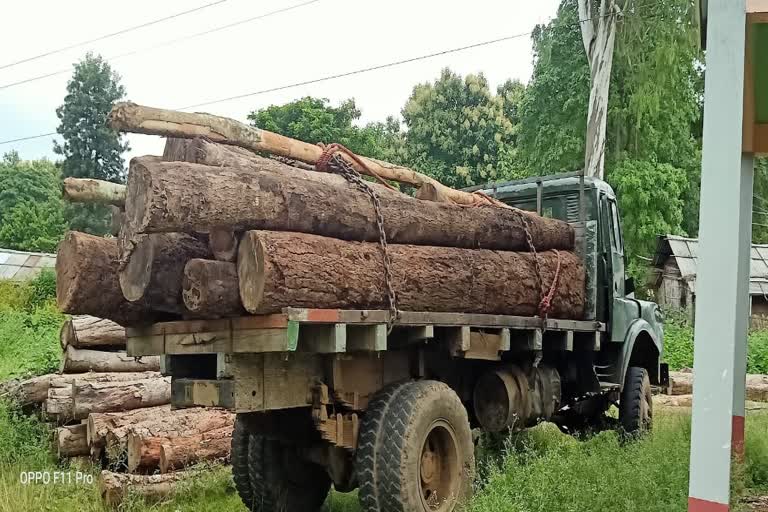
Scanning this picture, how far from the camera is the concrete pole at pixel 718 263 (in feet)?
12.7

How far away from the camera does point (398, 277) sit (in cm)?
575

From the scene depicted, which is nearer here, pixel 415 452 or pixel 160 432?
pixel 415 452

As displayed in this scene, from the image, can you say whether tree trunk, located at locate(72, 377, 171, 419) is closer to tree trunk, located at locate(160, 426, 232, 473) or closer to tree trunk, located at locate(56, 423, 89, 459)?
tree trunk, located at locate(56, 423, 89, 459)

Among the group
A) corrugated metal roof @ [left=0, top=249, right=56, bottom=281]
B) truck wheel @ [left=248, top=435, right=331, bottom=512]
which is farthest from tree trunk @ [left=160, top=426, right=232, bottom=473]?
corrugated metal roof @ [left=0, top=249, right=56, bottom=281]

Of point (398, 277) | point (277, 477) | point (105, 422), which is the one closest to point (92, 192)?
point (398, 277)

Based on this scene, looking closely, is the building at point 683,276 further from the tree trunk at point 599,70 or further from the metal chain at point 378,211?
the metal chain at point 378,211

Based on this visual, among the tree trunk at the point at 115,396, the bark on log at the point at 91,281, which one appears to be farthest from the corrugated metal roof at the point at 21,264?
the bark on log at the point at 91,281

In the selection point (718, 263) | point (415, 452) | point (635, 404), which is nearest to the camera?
point (718, 263)

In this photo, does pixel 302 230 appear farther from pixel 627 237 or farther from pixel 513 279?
pixel 627 237

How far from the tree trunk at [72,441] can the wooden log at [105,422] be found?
14 centimetres

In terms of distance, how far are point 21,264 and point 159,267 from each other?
25.9 meters

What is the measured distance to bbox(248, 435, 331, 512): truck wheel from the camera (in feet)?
21.4

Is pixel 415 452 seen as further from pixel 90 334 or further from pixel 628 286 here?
pixel 90 334

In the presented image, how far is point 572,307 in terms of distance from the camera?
26.0ft
